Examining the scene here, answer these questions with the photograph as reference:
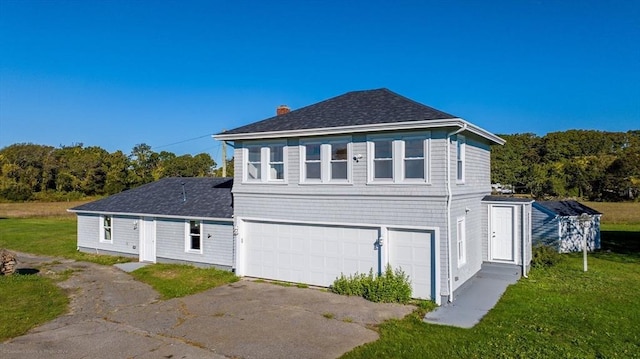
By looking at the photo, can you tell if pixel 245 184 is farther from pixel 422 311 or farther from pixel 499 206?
pixel 499 206

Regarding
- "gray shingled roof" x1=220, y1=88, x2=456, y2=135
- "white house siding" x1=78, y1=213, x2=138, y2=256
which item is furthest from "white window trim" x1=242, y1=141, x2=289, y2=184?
"white house siding" x1=78, y1=213, x2=138, y2=256

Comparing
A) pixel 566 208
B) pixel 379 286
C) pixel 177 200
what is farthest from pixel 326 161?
pixel 566 208

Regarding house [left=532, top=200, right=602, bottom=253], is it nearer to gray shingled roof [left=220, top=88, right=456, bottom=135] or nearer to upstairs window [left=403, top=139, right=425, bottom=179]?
gray shingled roof [left=220, top=88, right=456, bottom=135]

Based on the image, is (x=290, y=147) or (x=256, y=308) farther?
(x=290, y=147)

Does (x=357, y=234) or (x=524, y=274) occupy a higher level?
(x=357, y=234)

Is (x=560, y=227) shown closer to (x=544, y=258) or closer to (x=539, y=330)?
(x=544, y=258)

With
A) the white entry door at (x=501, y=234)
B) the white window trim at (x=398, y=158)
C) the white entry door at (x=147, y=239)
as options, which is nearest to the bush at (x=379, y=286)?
the white window trim at (x=398, y=158)

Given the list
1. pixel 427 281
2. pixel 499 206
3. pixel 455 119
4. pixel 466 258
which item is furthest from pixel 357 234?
pixel 499 206
